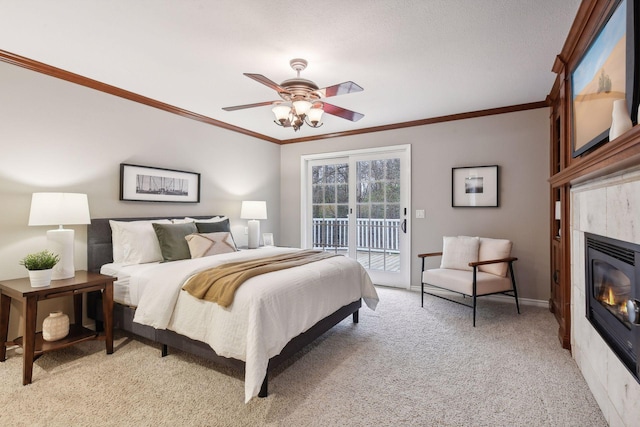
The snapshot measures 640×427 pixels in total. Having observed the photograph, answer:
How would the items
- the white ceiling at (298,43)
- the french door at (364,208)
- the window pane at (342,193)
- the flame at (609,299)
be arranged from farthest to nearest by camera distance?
the window pane at (342,193) < the french door at (364,208) < the white ceiling at (298,43) < the flame at (609,299)

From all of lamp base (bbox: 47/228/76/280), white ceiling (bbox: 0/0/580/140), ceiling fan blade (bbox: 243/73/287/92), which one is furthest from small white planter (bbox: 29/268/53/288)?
ceiling fan blade (bbox: 243/73/287/92)

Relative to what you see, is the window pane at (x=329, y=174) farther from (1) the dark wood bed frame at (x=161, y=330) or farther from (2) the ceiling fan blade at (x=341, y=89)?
(2) the ceiling fan blade at (x=341, y=89)

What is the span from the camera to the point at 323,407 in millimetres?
1873

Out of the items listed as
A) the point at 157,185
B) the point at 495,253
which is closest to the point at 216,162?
the point at 157,185

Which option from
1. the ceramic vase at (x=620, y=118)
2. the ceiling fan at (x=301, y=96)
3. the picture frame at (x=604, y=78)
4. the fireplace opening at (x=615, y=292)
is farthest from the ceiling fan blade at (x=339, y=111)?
the fireplace opening at (x=615, y=292)

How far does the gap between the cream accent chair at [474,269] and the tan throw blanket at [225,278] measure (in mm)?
1718

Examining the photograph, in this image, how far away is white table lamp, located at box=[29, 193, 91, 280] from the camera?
2457 millimetres

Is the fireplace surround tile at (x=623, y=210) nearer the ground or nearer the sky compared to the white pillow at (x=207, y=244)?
nearer the sky

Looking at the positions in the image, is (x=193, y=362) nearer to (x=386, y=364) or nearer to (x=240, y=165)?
(x=386, y=364)

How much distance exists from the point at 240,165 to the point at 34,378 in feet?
10.7

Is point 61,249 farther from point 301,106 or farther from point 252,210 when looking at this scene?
point 252,210

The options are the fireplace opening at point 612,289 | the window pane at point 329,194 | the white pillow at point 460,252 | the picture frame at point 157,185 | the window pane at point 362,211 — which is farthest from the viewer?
the window pane at point 329,194

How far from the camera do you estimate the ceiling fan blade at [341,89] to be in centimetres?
223

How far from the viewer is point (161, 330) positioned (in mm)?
2410
